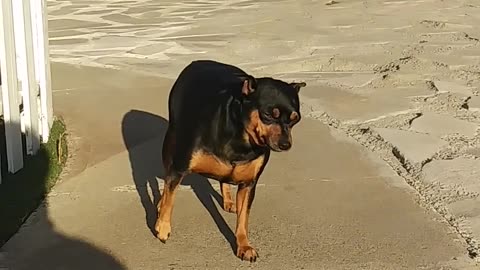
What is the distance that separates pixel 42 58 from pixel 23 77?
361 millimetres

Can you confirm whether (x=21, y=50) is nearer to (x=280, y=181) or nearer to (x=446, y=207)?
(x=280, y=181)

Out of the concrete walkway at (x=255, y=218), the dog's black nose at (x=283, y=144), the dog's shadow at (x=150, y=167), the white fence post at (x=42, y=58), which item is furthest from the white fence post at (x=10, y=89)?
the dog's black nose at (x=283, y=144)

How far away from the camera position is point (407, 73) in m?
9.04

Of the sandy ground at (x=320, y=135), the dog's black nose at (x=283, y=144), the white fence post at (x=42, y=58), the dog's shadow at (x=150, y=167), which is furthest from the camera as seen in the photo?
the white fence post at (x=42, y=58)

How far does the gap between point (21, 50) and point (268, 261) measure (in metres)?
2.47

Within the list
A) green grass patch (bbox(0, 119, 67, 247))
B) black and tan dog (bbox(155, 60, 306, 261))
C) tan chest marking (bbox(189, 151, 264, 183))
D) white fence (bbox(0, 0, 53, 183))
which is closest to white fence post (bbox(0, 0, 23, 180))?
white fence (bbox(0, 0, 53, 183))

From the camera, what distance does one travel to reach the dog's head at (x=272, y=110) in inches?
159

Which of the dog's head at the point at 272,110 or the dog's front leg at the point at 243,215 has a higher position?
the dog's head at the point at 272,110

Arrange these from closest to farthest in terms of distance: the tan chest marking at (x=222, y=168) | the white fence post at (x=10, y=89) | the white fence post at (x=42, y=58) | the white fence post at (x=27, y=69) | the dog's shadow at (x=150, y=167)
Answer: the tan chest marking at (x=222, y=168), the dog's shadow at (x=150, y=167), the white fence post at (x=10, y=89), the white fence post at (x=27, y=69), the white fence post at (x=42, y=58)

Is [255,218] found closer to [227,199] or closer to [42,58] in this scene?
[227,199]

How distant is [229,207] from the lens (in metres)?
5.29

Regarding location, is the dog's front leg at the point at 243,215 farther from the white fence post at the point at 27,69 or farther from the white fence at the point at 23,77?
the white fence post at the point at 27,69

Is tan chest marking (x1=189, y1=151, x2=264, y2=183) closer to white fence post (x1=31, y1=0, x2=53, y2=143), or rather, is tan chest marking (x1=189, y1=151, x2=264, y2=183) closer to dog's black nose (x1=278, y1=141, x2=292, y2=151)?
dog's black nose (x1=278, y1=141, x2=292, y2=151)

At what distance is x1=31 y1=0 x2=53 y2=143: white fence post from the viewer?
6152 mm
